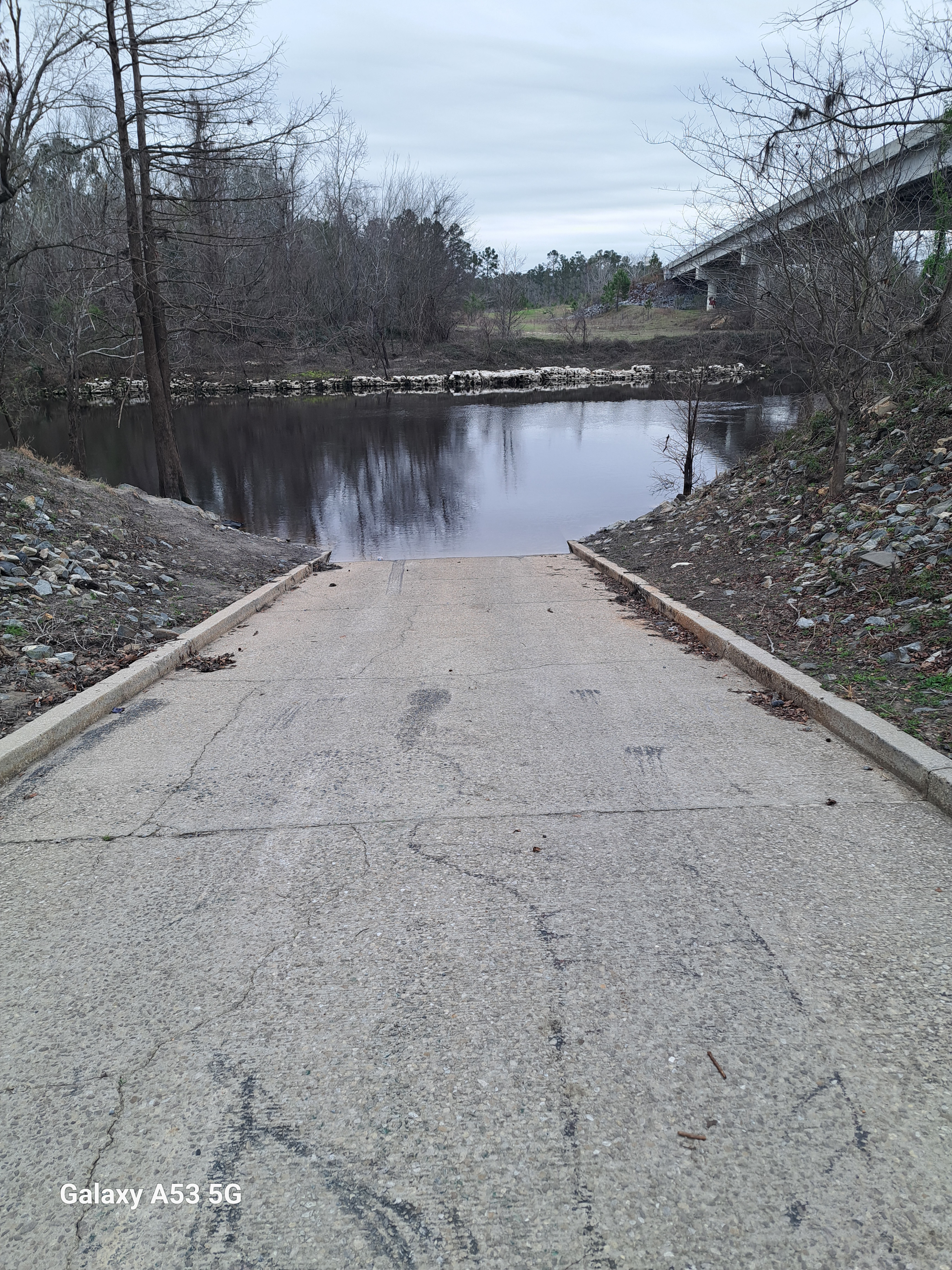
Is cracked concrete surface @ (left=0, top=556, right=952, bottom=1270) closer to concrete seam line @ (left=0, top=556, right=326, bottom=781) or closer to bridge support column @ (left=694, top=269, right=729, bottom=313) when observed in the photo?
concrete seam line @ (left=0, top=556, right=326, bottom=781)

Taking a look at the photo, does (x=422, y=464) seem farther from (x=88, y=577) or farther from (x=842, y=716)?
(x=842, y=716)

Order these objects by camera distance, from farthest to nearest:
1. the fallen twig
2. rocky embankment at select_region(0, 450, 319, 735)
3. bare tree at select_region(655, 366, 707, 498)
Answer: bare tree at select_region(655, 366, 707, 498) → rocky embankment at select_region(0, 450, 319, 735) → the fallen twig

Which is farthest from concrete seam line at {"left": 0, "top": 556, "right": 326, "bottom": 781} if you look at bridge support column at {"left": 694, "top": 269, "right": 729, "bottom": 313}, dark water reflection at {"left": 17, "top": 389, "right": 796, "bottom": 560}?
dark water reflection at {"left": 17, "top": 389, "right": 796, "bottom": 560}

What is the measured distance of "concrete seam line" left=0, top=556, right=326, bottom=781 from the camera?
4.30 m

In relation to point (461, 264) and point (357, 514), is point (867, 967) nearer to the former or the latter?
point (357, 514)

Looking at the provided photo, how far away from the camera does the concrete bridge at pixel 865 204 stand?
25.6ft

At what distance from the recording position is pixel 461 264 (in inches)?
3068

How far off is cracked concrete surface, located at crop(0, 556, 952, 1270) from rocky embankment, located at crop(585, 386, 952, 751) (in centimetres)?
98

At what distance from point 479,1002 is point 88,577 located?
20.6 ft

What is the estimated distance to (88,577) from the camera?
→ 739 cm

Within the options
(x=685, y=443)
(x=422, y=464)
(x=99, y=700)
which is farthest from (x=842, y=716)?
(x=685, y=443)

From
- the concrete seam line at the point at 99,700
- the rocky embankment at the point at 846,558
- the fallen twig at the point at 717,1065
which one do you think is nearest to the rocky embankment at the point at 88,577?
the concrete seam line at the point at 99,700

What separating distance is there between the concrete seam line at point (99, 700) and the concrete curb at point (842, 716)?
4165 mm

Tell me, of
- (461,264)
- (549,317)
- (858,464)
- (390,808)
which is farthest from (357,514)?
(549,317)
